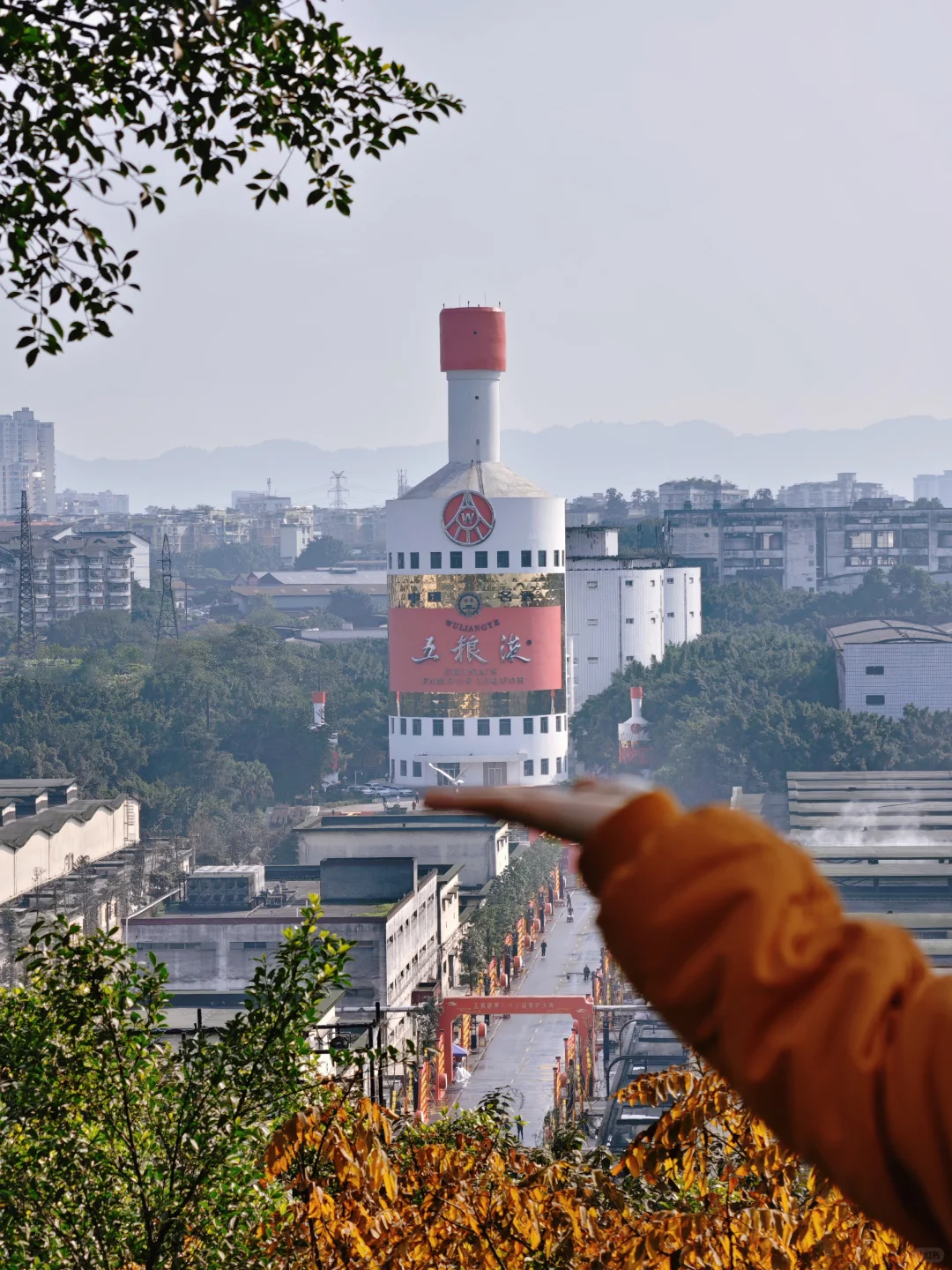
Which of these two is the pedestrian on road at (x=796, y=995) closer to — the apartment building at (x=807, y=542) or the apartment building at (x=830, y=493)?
the apartment building at (x=807, y=542)

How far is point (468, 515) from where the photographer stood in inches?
1810

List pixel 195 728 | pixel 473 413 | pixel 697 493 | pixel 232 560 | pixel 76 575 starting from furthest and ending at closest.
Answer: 1. pixel 232 560
2. pixel 697 493
3. pixel 76 575
4. pixel 195 728
5. pixel 473 413

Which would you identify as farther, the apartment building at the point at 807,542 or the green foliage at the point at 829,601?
the apartment building at the point at 807,542

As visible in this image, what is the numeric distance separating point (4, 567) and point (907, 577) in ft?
160

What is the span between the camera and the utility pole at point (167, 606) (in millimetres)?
83787

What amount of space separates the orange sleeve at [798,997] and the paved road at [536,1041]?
20.4 metres

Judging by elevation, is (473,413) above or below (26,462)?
below

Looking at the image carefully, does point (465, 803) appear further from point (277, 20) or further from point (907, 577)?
point (907, 577)

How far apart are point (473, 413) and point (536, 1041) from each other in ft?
70.5

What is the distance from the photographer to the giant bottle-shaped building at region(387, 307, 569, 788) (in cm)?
4622

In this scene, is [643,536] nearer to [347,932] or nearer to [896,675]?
[896,675]

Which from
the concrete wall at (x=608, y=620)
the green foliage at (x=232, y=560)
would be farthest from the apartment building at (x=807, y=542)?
the green foliage at (x=232, y=560)

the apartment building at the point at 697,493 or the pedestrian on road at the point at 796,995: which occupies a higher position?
the apartment building at the point at 697,493

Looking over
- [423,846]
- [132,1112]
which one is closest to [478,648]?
[423,846]
